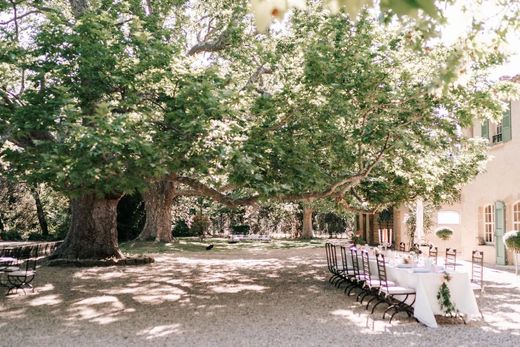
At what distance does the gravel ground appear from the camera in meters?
Answer: 7.60

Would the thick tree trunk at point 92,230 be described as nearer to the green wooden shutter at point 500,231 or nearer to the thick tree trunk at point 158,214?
the thick tree trunk at point 158,214

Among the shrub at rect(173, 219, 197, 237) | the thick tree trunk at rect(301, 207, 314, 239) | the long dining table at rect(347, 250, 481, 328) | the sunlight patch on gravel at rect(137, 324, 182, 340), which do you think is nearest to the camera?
the sunlight patch on gravel at rect(137, 324, 182, 340)

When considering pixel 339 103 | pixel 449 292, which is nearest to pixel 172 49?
pixel 339 103

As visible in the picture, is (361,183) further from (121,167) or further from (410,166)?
(121,167)

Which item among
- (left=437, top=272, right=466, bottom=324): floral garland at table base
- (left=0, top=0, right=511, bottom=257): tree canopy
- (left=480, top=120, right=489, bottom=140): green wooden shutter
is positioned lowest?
(left=437, top=272, right=466, bottom=324): floral garland at table base

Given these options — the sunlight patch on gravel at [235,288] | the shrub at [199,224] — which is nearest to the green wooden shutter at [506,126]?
the sunlight patch on gravel at [235,288]

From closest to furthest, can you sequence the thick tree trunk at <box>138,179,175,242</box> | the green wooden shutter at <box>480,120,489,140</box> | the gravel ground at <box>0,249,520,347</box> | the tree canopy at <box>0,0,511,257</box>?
the gravel ground at <box>0,249,520,347</box>
the tree canopy at <box>0,0,511,257</box>
the green wooden shutter at <box>480,120,489,140</box>
the thick tree trunk at <box>138,179,175,242</box>

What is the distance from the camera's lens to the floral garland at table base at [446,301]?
855 cm

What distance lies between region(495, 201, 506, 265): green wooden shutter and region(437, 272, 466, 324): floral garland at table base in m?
10.4

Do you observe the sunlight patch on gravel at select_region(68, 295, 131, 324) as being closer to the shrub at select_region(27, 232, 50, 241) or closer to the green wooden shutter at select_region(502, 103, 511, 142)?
the green wooden shutter at select_region(502, 103, 511, 142)

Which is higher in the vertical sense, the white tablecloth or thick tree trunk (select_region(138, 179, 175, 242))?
thick tree trunk (select_region(138, 179, 175, 242))

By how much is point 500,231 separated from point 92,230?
48.7ft

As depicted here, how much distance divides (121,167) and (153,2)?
818cm

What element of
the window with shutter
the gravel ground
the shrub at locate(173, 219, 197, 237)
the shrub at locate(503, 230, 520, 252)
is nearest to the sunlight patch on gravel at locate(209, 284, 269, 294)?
the gravel ground
